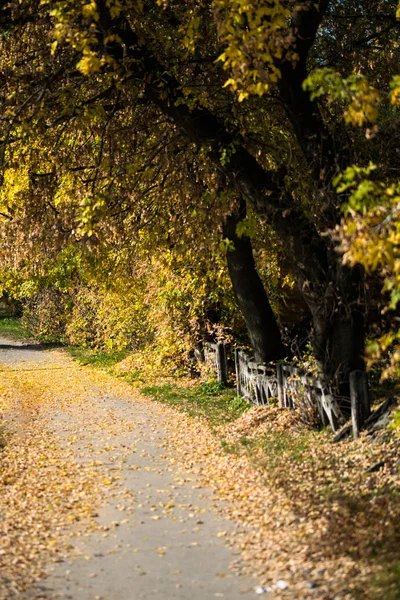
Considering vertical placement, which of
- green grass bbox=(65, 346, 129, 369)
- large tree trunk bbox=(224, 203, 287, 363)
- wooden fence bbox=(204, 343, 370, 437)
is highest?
large tree trunk bbox=(224, 203, 287, 363)

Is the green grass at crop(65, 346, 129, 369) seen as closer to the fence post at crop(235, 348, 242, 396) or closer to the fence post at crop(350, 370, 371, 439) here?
the fence post at crop(235, 348, 242, 396)

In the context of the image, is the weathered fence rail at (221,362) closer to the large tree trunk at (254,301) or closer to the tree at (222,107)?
the large tree trunk at (254,301)

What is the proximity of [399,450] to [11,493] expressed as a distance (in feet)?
14.8

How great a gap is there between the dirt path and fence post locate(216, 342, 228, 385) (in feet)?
11.6

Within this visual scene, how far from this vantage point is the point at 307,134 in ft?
37.7

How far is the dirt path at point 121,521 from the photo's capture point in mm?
6660

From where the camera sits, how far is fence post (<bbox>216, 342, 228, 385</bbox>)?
19.5 metres

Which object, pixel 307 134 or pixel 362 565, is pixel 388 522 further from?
pixel 307 134

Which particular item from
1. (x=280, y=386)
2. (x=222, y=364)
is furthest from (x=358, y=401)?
(x=222, y=364)

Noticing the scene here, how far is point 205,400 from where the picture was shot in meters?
17.8

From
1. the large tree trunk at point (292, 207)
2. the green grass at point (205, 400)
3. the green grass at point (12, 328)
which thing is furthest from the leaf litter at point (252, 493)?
the green grass at point (12, 328)

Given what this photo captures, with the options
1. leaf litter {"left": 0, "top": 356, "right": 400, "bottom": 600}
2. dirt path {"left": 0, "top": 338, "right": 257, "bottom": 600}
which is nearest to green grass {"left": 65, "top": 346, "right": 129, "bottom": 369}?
dirt path {"left": 0, "top": 338, "right": 257, "bottom": 600}

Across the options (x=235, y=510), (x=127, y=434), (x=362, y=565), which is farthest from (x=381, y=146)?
(x=362, y=565)

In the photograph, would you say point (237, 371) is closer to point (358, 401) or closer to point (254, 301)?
point (254, 301)
